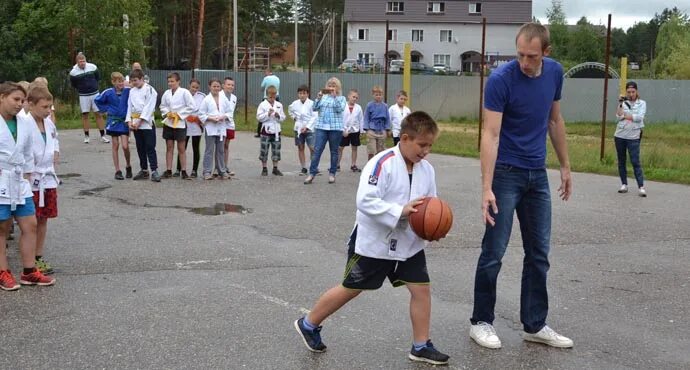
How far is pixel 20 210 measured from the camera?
6.71 m

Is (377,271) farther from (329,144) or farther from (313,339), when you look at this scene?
(329,144)

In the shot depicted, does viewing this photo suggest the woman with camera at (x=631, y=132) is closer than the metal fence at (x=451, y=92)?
Yes

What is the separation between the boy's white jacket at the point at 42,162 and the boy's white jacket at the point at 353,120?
8724 millimetres

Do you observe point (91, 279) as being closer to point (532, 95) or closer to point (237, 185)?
point (532, 95)

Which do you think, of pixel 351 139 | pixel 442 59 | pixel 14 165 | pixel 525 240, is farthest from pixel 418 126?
pixel 442 59

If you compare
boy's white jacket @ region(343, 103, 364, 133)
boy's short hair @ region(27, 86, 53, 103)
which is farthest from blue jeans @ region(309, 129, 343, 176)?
boy's short hair @ region(27, 86, 53, 103)

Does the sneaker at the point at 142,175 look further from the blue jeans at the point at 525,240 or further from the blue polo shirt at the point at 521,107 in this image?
the blue polo shirt at the point at 521,107

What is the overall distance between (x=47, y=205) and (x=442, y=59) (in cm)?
7249

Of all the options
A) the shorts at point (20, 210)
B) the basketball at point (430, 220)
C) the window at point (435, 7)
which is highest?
the window at point (435, 7)

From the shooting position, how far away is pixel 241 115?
28703 millimetres

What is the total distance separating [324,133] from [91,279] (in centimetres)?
708

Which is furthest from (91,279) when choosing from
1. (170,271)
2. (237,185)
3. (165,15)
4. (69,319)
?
(165,15)

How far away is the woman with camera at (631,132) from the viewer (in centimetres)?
1278

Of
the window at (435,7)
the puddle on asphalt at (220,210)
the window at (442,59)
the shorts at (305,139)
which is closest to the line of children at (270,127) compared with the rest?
the shorts at (305,139)
